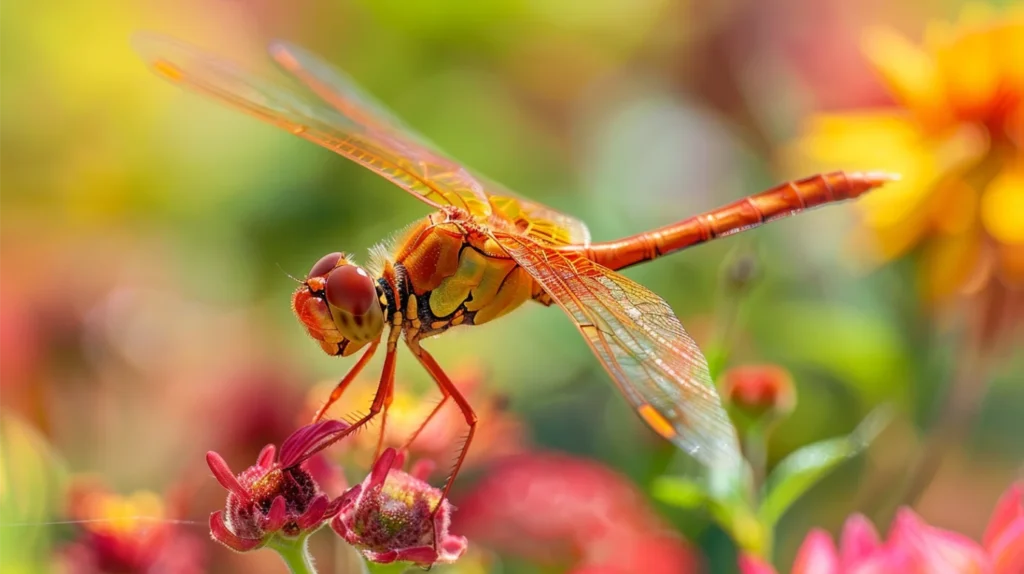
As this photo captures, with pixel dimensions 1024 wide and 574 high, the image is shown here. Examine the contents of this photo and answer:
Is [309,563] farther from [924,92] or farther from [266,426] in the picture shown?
[924,92]

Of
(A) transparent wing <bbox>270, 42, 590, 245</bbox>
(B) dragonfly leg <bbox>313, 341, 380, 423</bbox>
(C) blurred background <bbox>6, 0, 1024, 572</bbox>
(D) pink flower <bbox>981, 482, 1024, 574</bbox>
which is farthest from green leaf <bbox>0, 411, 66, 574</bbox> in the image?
(D) pink flower <bbox>981, 482, 1024, 574</bbox>

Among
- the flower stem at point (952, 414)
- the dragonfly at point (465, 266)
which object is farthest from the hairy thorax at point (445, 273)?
the flower stem at point (952, 414)

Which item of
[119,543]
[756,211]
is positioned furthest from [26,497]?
[756,211]

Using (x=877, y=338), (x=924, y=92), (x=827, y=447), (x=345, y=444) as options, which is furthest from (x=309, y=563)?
(x=924, y=92)

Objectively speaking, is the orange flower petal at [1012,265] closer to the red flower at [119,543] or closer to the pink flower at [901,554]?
the pink flower at [901,554]

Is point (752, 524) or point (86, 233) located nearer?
point (752, 524)

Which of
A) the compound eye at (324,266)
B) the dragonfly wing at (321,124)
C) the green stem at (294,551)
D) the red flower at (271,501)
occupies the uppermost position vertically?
the dragonfly wing at (321,124)
